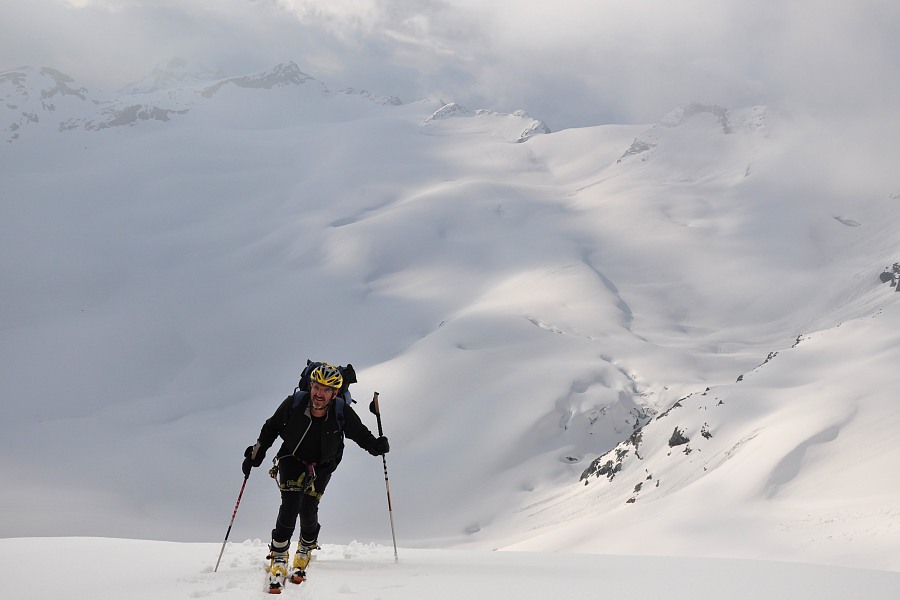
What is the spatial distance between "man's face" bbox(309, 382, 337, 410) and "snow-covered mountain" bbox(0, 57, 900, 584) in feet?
50.1

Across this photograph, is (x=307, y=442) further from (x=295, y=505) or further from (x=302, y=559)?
(x=302, y=559)

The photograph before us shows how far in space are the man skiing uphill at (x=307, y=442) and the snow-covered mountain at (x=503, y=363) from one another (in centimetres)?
1495

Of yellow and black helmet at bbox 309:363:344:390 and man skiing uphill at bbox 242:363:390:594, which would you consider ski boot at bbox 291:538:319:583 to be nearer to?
man skiing uphill at bbox 242:363:390:594

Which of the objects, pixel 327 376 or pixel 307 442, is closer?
pixel 327 376

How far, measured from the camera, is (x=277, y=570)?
6.58m

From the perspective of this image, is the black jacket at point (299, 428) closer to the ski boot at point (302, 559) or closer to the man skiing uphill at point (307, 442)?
the man skiing uphill at point (307, 442)

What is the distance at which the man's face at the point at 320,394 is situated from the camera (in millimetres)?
7145

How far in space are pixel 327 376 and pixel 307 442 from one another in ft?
2.65

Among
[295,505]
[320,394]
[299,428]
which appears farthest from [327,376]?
[295,505]

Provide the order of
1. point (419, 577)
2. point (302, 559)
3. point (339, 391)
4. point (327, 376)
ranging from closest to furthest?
point (419, 577), point (327, 376), point (302, 559), point (339, 391)

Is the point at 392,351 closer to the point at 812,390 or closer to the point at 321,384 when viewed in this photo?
the point at 812,390

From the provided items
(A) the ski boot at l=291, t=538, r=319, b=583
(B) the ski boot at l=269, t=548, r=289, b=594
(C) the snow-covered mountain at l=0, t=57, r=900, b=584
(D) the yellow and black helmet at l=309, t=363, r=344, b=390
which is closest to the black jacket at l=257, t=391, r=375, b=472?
(D) the yellow and black helmet at l=309, t=363, r=344, b=390

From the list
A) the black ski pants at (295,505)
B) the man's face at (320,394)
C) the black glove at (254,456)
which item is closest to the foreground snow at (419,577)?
the black ski pants at (295,505)

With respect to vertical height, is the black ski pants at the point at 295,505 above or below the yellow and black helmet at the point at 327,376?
below
